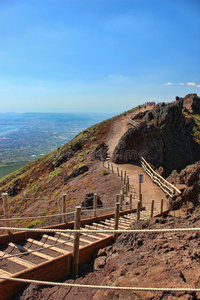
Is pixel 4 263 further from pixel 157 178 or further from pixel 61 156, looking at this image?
pixel 61 156

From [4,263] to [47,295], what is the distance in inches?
57.8

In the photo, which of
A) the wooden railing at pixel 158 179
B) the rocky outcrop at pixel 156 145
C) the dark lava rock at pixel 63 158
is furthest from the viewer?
the dark lava rock at pixel 63 158

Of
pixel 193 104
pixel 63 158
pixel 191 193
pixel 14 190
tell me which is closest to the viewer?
pixel 191 193

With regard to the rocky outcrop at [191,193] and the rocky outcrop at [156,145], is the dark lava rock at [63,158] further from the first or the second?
the rocky outcrop at [191,193]

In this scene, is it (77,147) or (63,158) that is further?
(77,147)

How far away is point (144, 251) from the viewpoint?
16.3 feet

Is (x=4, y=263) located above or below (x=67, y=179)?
above

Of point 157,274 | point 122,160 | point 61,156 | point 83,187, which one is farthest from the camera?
point 61,156

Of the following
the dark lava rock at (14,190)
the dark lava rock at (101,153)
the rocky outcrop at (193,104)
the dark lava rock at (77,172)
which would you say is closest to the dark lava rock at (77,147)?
the dark lava rock at (101,153)

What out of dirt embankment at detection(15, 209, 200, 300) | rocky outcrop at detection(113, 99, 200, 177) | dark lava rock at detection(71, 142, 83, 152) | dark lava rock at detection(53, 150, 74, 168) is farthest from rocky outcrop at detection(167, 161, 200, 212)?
dark lava rock at detection(71, 142, 83, 152)

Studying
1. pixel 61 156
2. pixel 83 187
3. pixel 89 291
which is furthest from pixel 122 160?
pixel 89 291

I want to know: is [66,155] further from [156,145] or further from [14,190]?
[156,145]

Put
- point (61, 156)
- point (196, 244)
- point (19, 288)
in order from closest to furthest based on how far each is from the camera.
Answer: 1. point (19, 288)
2. point (196, 244)
3. point (61, 156)

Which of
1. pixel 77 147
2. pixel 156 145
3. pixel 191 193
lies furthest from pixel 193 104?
pixel 191 193
